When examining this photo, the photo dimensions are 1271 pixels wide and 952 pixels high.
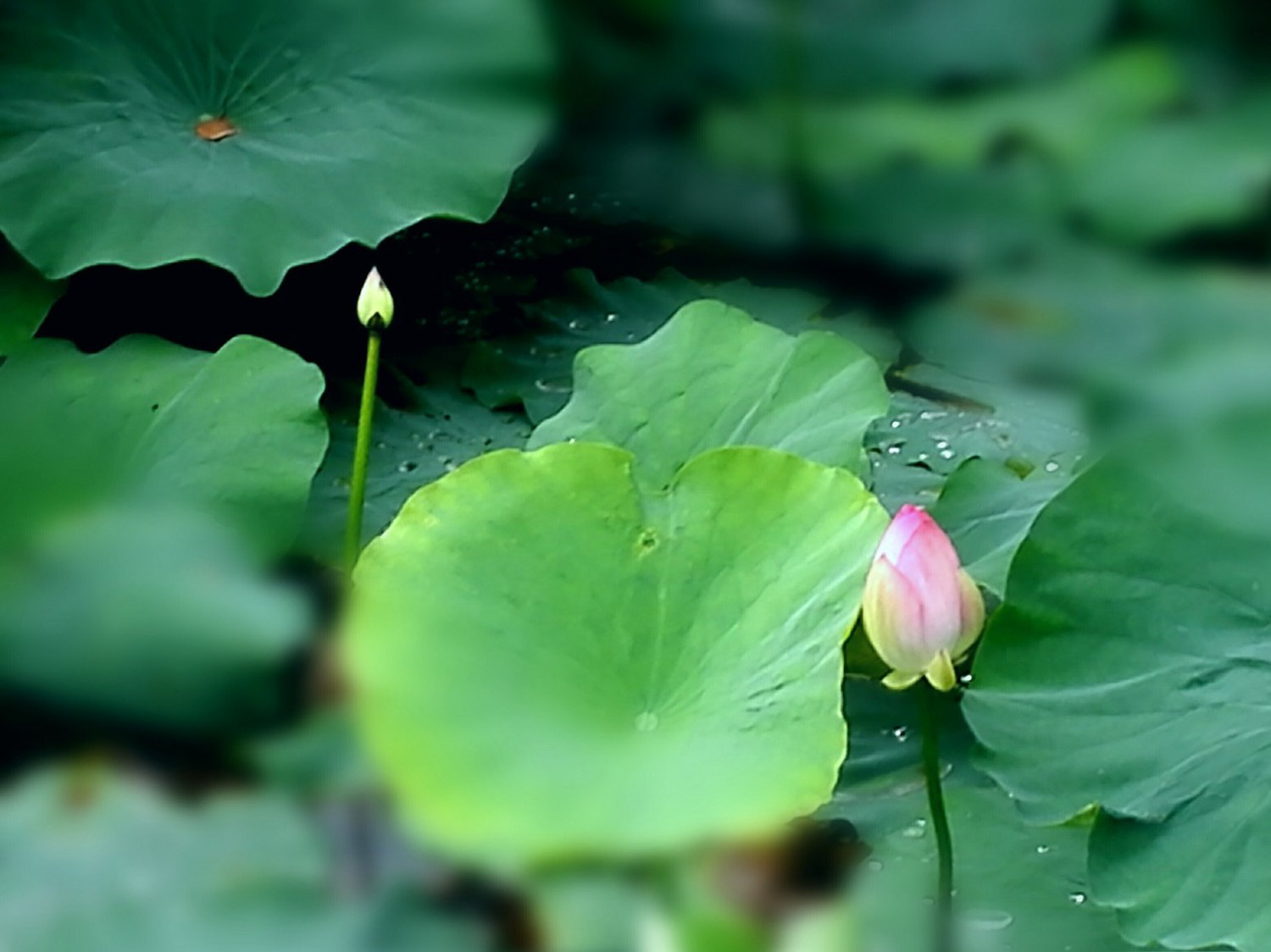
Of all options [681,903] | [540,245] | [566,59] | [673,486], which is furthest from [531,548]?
[566,59]

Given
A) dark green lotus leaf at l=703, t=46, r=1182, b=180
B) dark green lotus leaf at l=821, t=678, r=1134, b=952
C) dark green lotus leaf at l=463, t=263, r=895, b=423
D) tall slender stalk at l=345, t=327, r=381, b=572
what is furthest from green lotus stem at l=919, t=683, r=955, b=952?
dark green lotus leaf at l=703, t=46, r=1182, b=180

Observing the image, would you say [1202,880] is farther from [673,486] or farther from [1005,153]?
[1005,153]

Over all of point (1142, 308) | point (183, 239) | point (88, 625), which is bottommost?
point (1142, 308)

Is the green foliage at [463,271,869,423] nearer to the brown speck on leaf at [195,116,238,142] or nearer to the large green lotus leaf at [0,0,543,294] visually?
the large green lotus leaf at [0,0,543,294]

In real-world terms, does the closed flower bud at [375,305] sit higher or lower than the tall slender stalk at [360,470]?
higher

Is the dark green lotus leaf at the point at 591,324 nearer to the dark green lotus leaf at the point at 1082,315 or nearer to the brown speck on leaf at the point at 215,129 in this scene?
the dark green lotus leaf at the point at 1082,315

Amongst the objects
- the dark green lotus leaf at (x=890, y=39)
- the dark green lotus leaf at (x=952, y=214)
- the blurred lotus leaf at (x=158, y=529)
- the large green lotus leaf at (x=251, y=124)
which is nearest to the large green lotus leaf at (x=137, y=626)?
the blurred lotus leaf at (x=158, y=529)

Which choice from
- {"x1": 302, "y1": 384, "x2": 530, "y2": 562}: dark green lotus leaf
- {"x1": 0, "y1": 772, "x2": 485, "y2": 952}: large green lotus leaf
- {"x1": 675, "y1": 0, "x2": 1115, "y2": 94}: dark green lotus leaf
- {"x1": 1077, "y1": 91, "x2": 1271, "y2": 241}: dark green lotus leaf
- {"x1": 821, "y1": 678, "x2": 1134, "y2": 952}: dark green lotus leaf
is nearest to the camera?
{"x1": 0, "y1": 772, "x2": 485, "y2": 952}: large green lotus leaf
